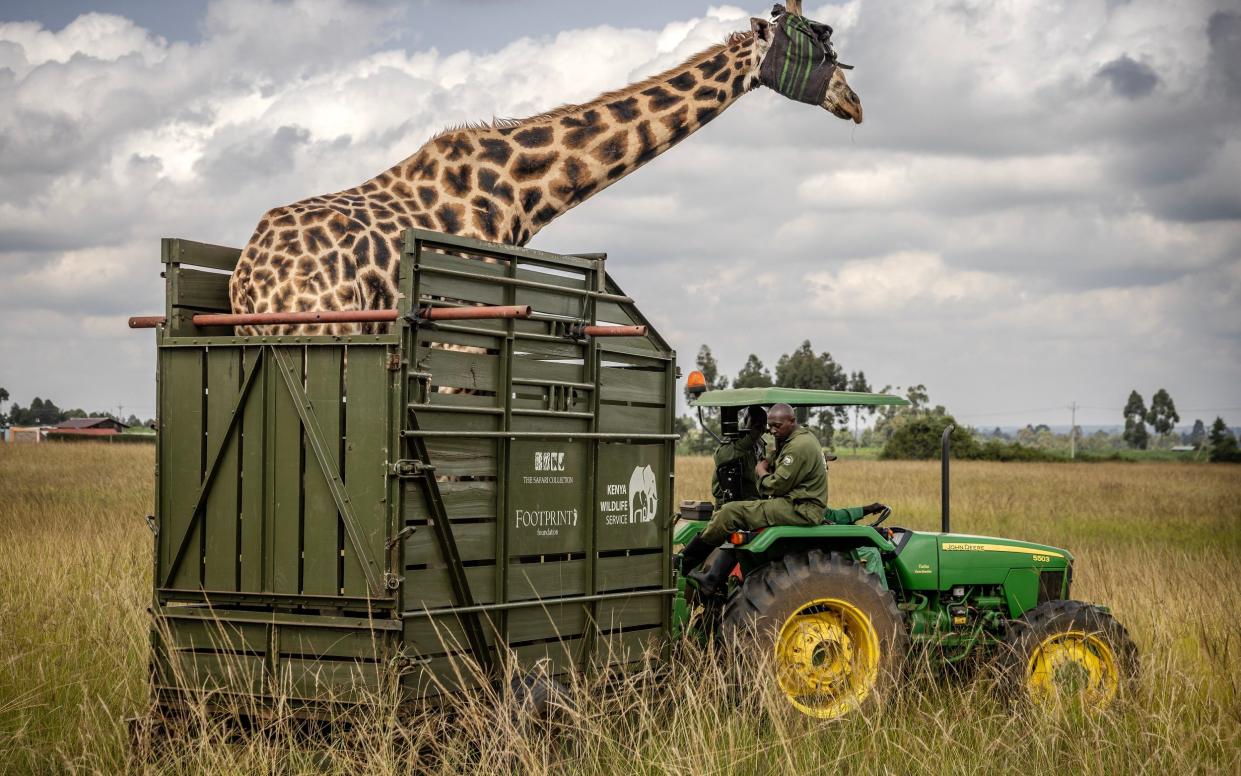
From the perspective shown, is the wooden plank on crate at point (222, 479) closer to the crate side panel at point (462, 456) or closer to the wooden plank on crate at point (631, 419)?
the crate side panel at point (462, 456)

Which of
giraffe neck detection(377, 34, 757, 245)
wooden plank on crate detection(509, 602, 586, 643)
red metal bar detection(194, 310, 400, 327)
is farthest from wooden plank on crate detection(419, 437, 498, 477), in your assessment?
giraffe neck detection(377, 34, 757, 245)

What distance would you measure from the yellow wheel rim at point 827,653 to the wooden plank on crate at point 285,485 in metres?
2.73

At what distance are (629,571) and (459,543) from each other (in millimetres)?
1274

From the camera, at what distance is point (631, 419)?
6789mm

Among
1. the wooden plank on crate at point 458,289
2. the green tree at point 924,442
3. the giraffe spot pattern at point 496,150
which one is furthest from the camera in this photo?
the green tree at point 924,442

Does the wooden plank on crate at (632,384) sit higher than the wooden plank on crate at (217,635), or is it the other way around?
the wooden plank on crate at (632,384)

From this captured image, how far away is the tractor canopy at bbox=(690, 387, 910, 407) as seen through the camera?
776 centimetres

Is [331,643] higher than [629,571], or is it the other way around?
[629,571]

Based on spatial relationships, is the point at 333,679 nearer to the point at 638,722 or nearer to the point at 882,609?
the point at 638,722

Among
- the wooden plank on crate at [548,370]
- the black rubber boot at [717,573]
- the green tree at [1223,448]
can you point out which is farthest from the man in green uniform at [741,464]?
the green tree at [1223,448]

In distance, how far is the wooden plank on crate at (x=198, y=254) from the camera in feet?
21.8

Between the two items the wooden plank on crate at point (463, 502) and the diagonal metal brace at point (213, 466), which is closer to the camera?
the wooden plank on crate at point (463, 502)

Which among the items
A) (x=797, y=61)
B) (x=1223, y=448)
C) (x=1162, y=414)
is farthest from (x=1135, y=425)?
(x=797, y=61)

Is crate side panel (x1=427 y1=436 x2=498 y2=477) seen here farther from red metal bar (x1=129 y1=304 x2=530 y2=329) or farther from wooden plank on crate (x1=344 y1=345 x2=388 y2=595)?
red metal bar (x1=129 y1=304 x2=530 y2=329)
